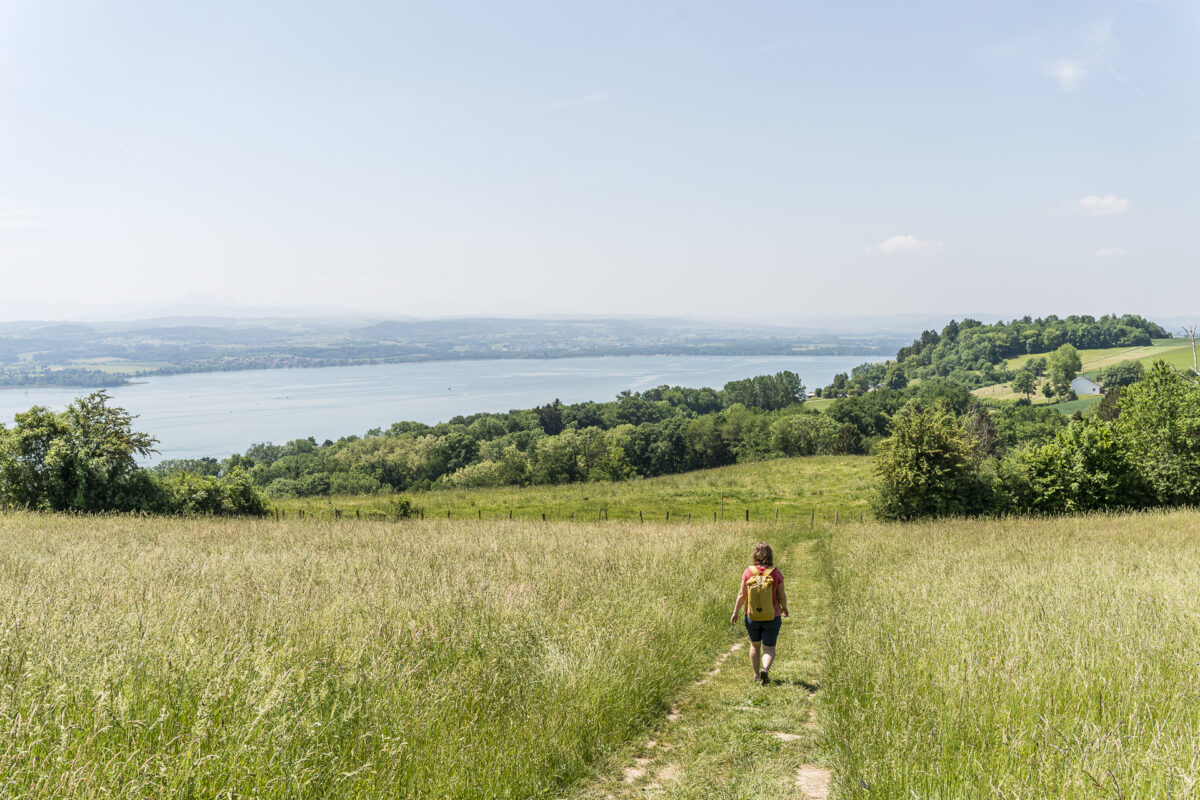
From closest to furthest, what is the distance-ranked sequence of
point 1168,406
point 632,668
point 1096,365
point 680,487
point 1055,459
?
point 632,668
point 1055,459
point 1168,406
point 680,487
point 1096,365

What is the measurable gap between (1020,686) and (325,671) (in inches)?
212

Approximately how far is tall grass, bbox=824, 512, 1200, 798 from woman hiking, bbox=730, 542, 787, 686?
0.74 m

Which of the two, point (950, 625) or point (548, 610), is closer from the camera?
point (950, 625)

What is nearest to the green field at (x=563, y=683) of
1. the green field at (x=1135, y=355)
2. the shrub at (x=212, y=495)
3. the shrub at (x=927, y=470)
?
the shrub at (x=927, y=470)

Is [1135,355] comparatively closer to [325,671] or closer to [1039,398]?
[1039,398]

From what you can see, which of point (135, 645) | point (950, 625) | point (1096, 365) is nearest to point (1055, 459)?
point (950, 625)

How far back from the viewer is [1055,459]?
2827 centimetres

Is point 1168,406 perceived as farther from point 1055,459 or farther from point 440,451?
point 440,451

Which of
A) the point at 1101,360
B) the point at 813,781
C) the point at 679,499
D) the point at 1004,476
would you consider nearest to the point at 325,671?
the point at 813,781

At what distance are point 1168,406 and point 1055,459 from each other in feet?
46.2

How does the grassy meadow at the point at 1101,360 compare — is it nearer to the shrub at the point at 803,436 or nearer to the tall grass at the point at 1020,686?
the shrub at the point at 803,436

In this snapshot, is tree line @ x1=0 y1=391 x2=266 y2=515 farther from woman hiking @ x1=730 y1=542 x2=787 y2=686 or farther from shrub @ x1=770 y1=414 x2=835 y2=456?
shrub @ x1=770 y1=414 x2=835 y2=456

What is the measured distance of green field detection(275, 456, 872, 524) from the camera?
34.3m

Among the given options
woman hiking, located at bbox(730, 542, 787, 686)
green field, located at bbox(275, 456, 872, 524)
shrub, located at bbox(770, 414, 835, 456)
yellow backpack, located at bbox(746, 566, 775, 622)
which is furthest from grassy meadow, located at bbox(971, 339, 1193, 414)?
yellow backpack, located at bbox(746, 566, 775, 622)
